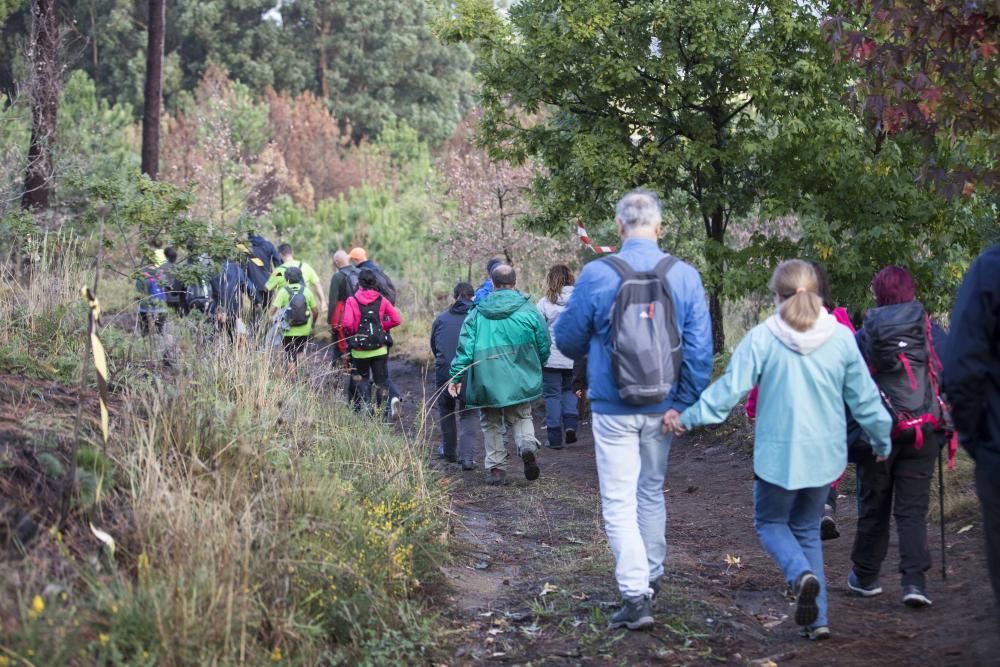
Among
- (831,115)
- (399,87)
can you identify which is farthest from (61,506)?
(399,87)

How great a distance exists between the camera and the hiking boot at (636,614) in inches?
238

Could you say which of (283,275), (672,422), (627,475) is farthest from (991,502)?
(283,275)

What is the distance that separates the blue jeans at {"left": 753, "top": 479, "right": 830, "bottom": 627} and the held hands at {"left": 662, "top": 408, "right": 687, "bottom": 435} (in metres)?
0.46

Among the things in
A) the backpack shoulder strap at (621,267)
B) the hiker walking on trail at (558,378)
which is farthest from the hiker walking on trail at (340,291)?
the backpack shoulder strap at (621,267)

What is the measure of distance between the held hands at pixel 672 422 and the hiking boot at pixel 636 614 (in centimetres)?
83

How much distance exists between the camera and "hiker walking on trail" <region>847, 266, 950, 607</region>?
21.4 feet

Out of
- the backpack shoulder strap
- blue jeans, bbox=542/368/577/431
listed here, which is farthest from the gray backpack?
blue jeans, bbox=542/368/577/431

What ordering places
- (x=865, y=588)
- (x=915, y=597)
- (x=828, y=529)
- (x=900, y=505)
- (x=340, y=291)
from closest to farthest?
(x=915, y=597) → (x=900, y=505) → (x=865, y=588) → (x=828, y=529) → (x=340, y=291)

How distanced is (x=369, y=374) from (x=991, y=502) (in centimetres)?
960

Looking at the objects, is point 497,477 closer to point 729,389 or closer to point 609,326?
point 609,326

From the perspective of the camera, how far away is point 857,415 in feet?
19.7

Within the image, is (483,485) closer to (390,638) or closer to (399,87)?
(390,638)

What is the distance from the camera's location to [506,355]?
10.4 metres

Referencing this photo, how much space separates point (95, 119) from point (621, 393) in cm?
2431
